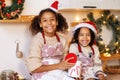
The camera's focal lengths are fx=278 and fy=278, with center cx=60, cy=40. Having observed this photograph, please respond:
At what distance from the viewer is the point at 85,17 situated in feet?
8.95

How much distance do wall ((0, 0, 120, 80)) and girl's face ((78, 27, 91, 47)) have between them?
0.52 meters

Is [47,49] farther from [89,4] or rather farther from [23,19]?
[89,4]

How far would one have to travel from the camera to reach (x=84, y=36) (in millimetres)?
2129

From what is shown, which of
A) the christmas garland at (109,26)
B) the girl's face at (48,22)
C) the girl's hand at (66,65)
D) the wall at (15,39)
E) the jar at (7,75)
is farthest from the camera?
the christmas garland at (109,26)

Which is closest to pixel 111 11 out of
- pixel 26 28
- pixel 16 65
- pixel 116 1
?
pixel 116 1

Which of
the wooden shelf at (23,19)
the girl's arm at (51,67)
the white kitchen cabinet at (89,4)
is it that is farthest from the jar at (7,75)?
the white kitchen cabinet at (89,4)

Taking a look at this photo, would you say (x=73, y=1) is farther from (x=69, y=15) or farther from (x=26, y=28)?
(x=26, y=28)

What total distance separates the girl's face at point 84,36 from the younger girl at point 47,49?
0.15 metres

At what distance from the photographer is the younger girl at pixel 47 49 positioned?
6.41 ft

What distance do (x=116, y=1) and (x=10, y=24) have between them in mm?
1015

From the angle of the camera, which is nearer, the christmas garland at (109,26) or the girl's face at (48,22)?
the girl's face at (48,22)

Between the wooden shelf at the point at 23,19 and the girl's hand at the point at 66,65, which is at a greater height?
the wooden shelf at the point at 23,19

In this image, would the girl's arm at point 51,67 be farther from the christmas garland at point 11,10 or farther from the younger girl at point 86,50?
the christmas garland at point 11,10

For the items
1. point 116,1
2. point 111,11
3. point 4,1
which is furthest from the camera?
point 111,11
